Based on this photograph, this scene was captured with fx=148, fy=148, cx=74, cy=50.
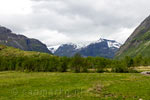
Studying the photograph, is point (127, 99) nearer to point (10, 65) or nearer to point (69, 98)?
point (69, 98)

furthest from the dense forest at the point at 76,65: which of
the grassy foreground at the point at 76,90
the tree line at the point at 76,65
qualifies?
the grassy foreground at the point at 76,90

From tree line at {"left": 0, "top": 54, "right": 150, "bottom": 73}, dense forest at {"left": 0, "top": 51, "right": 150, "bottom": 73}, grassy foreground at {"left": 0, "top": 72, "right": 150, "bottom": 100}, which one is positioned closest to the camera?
grassy foreground at {"left": 0, "top": 72, "right": 150, "bottom": 100}

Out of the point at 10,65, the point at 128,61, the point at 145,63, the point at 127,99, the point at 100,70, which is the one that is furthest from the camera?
the point at 145,63

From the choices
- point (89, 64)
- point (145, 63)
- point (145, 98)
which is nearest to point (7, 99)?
point (145, 98)

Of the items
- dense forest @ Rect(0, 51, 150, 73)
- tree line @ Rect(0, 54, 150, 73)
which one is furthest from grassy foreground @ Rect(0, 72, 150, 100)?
dense forest @ Rect(0, 51, 150, 73)

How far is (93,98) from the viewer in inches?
1228

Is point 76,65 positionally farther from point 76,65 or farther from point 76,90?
point 76,90

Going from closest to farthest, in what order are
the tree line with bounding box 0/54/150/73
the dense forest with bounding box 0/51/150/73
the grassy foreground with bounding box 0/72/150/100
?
the grassy foreground with bounding box 0/72/150/100 < the tree line with bounding box 0/54/150/73 < the dense forest with bounding box 0/51/150/73

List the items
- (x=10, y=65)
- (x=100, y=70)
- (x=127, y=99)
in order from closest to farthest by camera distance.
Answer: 1. (x=127, y=99)
2. (x=100, y=70)
3. (x=10, y=65)

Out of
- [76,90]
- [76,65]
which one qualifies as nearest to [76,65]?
[76,65]

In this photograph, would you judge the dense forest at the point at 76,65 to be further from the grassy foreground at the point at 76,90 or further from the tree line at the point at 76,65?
the grassy foreground at the point at 76,90

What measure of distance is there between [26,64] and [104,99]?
140 m

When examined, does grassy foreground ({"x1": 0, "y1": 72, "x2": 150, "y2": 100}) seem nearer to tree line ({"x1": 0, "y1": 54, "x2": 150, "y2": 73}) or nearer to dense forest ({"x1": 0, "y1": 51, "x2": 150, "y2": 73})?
tree line ({"x1": 0, "y1": 54, "x2": 150, "y2": 73})

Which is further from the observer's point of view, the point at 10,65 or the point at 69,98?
the point at 10,65
